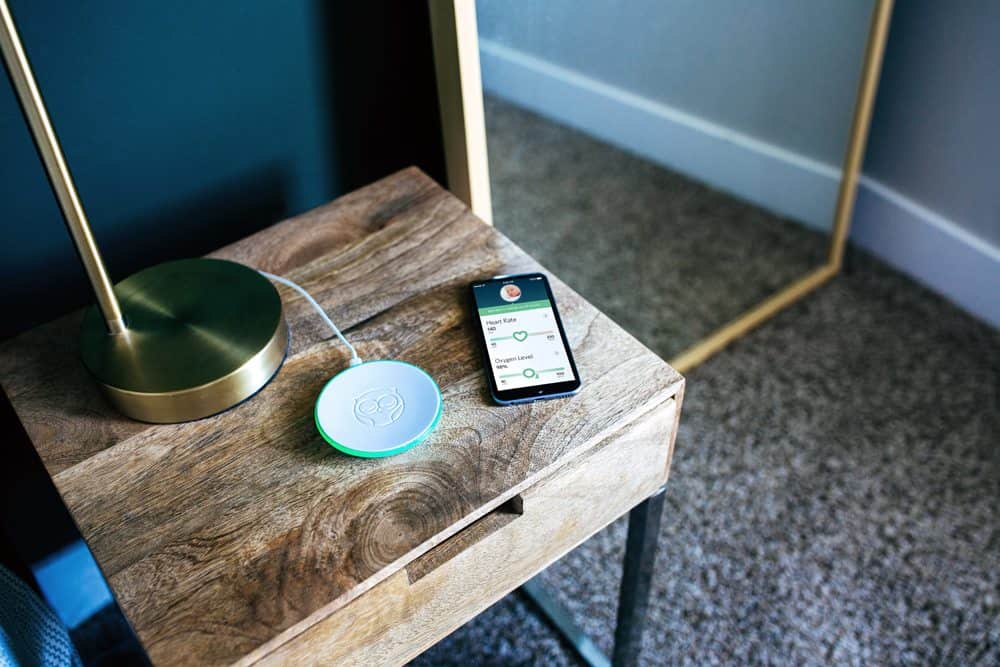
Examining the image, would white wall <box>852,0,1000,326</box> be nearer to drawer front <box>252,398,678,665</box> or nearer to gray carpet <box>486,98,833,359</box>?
gray carpet <box>486,98,833,359</box>

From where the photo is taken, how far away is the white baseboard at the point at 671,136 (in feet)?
3.40

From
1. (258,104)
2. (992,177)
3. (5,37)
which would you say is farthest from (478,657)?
(992,177)

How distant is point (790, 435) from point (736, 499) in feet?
0.47

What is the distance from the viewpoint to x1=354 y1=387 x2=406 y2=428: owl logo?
670 mm

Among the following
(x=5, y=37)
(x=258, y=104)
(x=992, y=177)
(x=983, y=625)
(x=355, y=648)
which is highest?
(x=5, y=37)

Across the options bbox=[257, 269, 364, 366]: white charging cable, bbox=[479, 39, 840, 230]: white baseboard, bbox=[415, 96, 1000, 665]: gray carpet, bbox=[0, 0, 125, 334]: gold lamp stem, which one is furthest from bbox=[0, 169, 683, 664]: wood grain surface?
bbox=[415, 96, 1000, 665]: gray carpet

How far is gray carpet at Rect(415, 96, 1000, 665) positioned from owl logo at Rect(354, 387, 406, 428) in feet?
1.61

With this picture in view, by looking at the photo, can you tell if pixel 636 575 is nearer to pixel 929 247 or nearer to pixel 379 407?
pixel 379 407

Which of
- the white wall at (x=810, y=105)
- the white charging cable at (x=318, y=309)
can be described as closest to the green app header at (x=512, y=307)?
the white charging cable at (x=318, y=309)

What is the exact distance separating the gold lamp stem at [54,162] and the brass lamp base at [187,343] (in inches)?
1.3

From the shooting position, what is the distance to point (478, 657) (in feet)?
3.45

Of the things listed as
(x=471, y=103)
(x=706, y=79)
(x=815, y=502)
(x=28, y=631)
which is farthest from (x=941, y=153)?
(x=28, y=631)

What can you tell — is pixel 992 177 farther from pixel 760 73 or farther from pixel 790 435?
pixel 790 435

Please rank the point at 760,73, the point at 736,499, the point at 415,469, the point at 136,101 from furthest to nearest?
the point at 760,73, the point at 736,499, the point at 136,101, the point at 415,469
